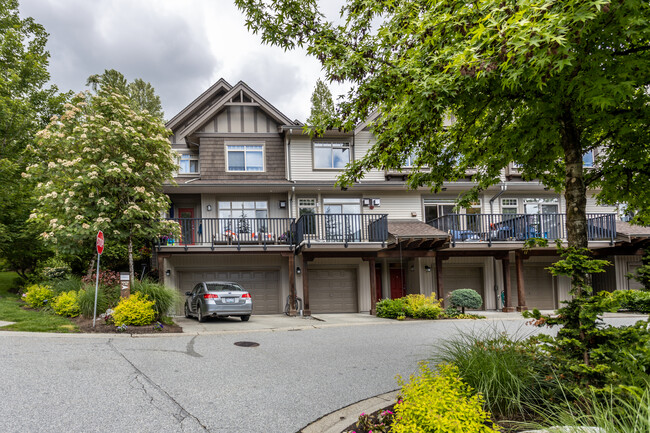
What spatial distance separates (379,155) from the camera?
675cm

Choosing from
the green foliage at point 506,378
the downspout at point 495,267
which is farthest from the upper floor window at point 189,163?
the green foliage at point 506,378

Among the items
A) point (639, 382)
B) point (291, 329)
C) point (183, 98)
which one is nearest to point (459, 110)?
point (639, 382)

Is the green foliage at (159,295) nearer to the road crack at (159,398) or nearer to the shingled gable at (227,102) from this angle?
the road crack at (159,398)

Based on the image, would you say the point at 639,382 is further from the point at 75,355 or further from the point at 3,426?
the point at 75,355

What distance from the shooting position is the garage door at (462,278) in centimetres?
2045

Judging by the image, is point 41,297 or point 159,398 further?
point 41,297

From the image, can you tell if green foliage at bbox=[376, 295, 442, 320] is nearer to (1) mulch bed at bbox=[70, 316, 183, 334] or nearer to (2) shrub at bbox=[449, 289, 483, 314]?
(2) shrub at bbox=[449, 289, 483, 314]

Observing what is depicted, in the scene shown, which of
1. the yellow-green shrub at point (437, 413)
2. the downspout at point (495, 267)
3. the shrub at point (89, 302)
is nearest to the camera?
the yellow-green shrub at point (437, 413)

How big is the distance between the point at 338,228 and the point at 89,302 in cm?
929

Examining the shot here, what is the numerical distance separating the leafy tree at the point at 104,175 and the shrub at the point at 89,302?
1.05 m

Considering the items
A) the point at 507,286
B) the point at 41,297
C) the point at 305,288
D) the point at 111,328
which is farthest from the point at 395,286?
the point at 41,297

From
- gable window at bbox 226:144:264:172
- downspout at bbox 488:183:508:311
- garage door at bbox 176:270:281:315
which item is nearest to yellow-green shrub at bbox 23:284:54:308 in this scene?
garage door at bbox 176:270:281:315

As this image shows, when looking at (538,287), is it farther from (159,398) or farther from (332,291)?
(159,398)

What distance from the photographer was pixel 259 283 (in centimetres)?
1912
